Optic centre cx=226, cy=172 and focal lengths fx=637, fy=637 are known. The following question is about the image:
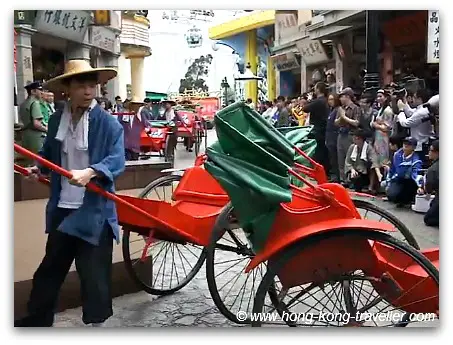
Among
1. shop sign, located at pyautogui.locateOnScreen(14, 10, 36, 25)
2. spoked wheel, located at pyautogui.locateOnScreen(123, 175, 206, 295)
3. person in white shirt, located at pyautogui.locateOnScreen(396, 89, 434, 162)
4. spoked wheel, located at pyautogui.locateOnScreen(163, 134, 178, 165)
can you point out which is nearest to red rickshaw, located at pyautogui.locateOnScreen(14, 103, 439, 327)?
spoked wheel, located at pyautogui.locateOnScreen(123, 175, 206, 295)

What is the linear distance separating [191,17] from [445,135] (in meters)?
1.27

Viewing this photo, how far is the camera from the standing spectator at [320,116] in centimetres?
348

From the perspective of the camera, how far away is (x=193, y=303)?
130 inches

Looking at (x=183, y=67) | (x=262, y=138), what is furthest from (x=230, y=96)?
(x=262, y=138)

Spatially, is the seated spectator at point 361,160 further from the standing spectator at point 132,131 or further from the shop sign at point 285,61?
the standing spectator at point 132,131

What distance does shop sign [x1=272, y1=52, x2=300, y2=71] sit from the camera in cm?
344

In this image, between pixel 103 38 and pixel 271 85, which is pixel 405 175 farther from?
pixel 103 38

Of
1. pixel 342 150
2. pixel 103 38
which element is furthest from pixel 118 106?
pixel 342 150

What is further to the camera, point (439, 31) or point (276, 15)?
point (276, 15)

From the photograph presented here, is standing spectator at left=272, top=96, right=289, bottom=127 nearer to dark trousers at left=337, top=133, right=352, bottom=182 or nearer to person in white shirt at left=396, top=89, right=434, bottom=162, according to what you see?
dark trousers at left=337, top=133, right=352, bottom=182

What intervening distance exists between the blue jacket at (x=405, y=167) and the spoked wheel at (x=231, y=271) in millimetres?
1138

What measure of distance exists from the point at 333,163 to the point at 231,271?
819 mm
